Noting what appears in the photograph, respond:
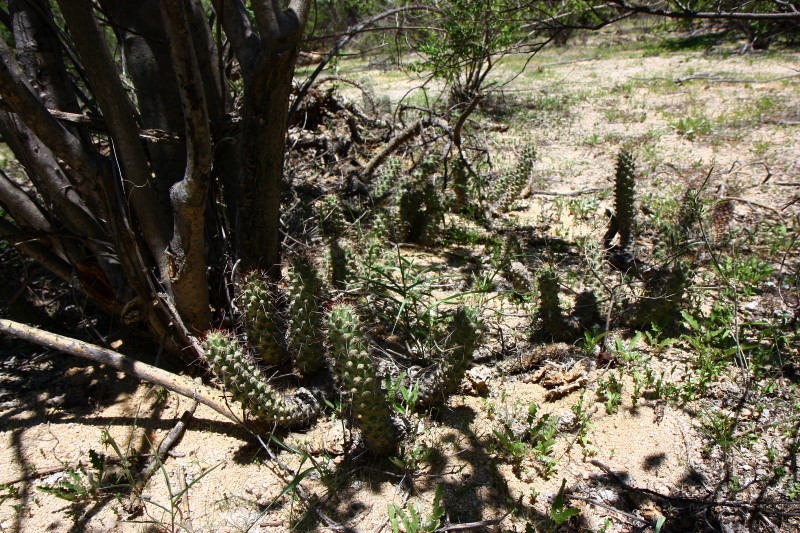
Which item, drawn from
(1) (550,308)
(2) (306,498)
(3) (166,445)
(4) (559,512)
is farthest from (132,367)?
(1) (550,308)

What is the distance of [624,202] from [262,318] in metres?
2.54

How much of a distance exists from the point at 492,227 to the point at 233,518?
288 centimetres

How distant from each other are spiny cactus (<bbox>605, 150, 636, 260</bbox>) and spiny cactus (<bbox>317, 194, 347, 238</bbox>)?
1.88 meters

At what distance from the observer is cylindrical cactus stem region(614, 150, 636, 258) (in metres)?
3.62

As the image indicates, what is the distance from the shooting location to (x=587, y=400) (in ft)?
8.94

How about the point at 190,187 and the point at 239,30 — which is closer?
the point at 190,187

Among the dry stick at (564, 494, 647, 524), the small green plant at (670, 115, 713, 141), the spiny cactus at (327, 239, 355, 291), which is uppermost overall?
the small green plant at (670, 115, 713, 141)

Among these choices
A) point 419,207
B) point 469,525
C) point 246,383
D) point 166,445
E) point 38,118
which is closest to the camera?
point 469,525

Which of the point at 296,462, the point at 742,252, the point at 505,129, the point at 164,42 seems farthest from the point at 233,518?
the point at 505,129

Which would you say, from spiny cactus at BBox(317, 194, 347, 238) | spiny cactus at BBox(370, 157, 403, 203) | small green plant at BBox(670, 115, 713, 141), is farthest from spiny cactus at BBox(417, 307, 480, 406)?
small green plant at BBox(670, 115, 713, 141)

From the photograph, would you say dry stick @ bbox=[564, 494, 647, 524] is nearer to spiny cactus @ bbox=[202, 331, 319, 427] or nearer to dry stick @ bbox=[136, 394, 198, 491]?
spiny cactus @ bbox=[202, 331, 319, 427]

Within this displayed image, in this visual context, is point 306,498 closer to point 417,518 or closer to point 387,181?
point 417,518

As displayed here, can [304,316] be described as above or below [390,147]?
below

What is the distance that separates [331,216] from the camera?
12.0 feet
